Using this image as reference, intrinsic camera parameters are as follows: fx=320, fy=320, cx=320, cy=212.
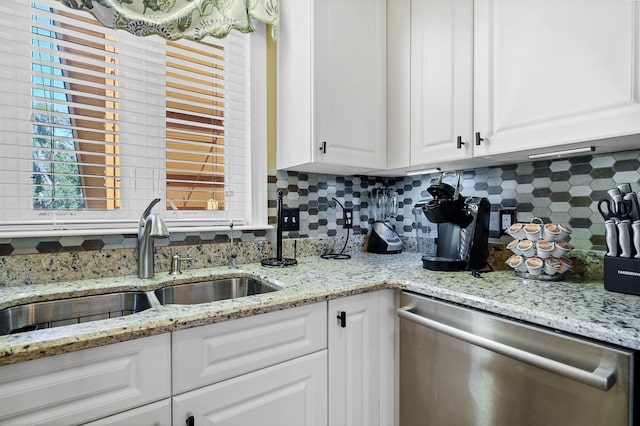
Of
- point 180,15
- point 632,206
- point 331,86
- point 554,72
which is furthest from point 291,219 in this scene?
point 632,206

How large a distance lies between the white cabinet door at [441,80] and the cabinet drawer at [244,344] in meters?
0.91

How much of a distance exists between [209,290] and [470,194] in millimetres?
1380

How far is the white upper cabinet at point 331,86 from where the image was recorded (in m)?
1.50

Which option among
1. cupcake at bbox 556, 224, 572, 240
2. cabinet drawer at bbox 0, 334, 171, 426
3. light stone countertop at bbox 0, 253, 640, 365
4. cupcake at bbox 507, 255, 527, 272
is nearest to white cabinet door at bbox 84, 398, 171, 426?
cabinet drawer at bbox 0, 334, 171, 426

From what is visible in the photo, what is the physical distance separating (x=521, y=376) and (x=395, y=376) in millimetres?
497

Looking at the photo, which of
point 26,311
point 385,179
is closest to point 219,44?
point 385,179

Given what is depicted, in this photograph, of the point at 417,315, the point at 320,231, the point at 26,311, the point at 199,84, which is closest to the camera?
the point at 26,311

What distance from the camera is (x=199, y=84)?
1.58 meters

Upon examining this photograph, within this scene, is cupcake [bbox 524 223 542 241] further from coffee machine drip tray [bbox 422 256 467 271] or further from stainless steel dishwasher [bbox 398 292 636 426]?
stainless steel dishwasher [bbox 398 292 636 426]

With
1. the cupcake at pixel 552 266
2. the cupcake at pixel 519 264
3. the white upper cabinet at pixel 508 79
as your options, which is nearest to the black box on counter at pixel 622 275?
the cupcake at pixel 552 266

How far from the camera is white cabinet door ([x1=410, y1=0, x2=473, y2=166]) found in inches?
53.7

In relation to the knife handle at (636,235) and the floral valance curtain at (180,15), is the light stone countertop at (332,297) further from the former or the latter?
the floral valance curtain at (180,15)

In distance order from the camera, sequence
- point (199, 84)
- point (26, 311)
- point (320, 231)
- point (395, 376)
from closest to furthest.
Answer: point (26, 311) → point (395, 376) → point (199, 84) → point (320, 231)

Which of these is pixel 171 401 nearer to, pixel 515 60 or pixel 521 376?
pixel 521 376
